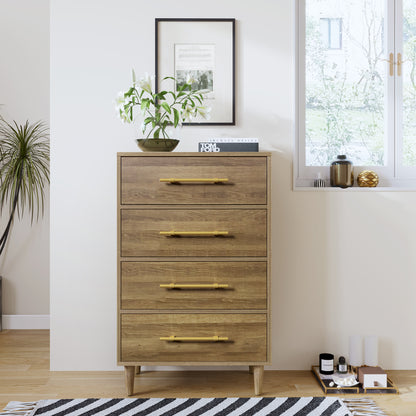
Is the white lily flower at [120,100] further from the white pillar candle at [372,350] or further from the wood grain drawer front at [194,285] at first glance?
the white pillar candle at [372,350]

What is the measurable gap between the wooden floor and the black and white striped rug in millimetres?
69

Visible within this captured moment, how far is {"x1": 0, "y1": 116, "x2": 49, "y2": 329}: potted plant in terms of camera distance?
118 inches

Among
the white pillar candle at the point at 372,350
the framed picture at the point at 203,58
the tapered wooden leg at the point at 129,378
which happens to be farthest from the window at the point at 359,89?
the tapered wooden leg at the point at 129,378

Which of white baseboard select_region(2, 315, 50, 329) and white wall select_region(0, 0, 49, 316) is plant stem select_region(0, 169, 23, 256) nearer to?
white wall select_region(0, 0, 49, 316)

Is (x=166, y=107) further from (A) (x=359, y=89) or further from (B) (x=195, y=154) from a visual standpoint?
Answer: (A) (x=359, y=89)

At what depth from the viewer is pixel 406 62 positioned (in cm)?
256

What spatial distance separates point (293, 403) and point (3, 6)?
296 cm

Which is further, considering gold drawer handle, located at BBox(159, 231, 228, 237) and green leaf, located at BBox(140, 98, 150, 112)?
green leaf, located at BBox(140, 98, 150, 112)

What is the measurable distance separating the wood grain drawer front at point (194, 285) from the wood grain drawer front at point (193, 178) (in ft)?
0.91

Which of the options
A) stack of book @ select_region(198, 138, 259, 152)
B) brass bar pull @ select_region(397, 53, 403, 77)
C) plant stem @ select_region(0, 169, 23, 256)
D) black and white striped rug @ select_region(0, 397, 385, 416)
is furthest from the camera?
plant stem @ select_region(0, 169, 23, 256)

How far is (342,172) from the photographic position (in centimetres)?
246

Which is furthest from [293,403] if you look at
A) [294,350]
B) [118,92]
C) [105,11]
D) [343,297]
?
[105,11]

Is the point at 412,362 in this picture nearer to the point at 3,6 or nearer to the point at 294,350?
the point at 294,350

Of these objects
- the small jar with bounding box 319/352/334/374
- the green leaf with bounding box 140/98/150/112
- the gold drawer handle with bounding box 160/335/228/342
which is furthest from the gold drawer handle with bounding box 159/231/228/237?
the small jar with bounding box 319/352/334/374
